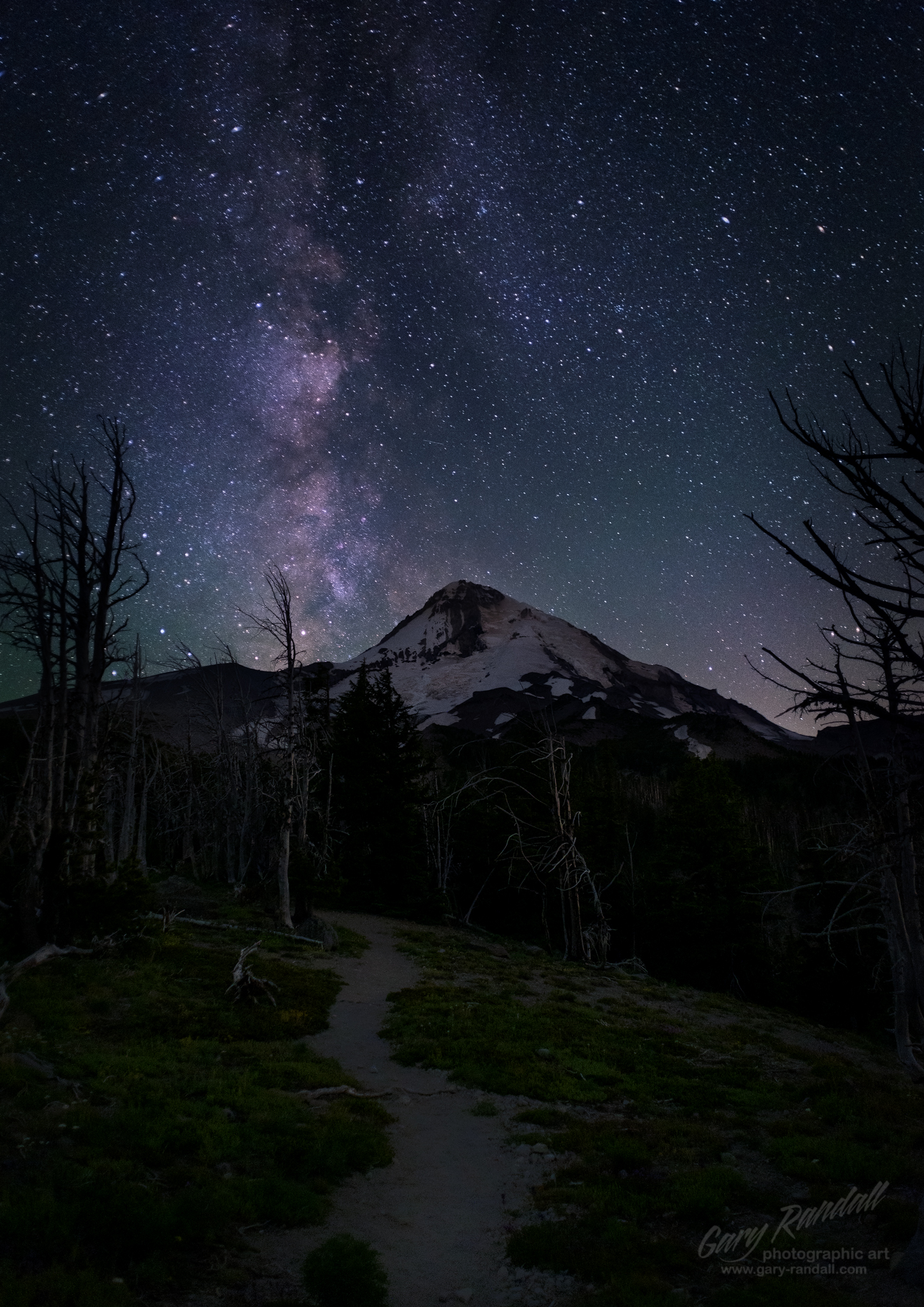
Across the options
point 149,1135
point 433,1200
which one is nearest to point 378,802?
point 149,1135

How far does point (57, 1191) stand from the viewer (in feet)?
18.4

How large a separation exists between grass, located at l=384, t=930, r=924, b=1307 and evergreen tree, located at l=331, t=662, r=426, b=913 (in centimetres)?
1856

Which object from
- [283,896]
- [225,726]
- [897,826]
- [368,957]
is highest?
[225,726]

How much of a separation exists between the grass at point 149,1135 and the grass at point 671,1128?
2.26 metres

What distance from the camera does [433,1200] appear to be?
22.7ft

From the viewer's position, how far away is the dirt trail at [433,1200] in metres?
5.47

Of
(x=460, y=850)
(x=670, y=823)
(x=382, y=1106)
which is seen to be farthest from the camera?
(x=460, y=850)

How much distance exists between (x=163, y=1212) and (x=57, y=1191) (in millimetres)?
917

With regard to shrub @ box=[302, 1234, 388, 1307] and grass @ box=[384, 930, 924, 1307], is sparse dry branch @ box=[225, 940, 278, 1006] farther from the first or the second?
shrub @ box=[302, 1234, 388, 1307]

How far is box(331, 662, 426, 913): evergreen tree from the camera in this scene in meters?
36.6

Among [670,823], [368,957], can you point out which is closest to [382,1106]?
[368,957]

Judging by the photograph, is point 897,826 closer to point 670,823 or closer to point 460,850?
point 670,823

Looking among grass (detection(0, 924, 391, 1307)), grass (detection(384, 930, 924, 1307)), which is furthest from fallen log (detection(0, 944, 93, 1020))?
grass (detection(384, 930, 924, 1307))

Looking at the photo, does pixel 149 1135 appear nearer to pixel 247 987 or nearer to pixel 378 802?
pixel 247 987
